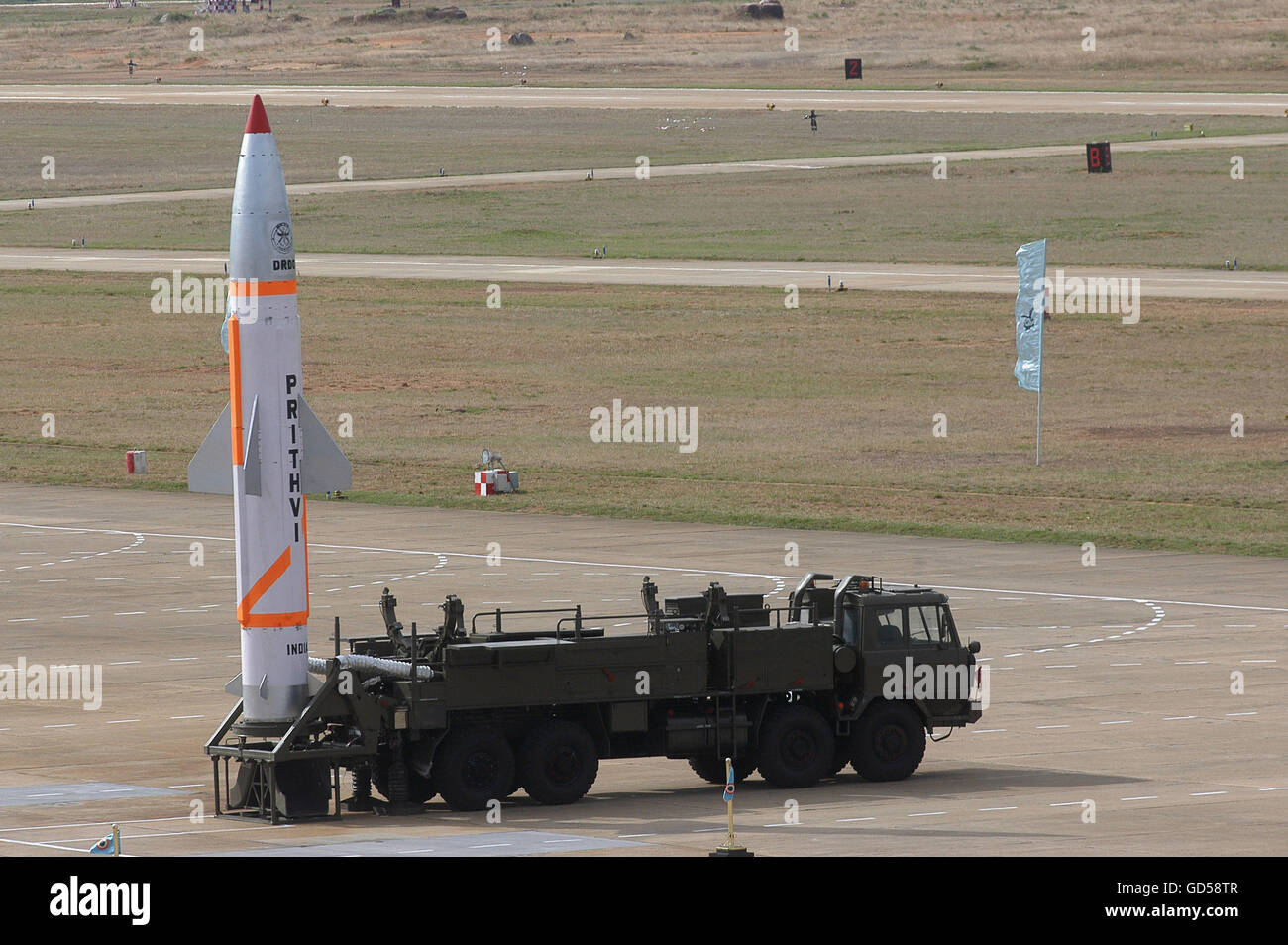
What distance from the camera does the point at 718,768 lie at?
3183 centimetres

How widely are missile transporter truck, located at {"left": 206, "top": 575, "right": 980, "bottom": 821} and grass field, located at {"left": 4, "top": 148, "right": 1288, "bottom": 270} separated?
74.7 metres

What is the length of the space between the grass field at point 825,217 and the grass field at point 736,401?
50.5 ft

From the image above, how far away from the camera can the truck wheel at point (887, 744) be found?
31.6 meters

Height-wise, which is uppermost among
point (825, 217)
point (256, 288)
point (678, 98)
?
point (678, 98)

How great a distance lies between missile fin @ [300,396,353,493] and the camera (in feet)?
102

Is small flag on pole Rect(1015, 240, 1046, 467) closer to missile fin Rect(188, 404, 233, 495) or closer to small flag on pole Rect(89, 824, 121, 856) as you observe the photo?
missile fin Rect(188, 404, 233, 495)

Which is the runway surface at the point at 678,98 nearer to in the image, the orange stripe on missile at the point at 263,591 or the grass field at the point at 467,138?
the grass field at the point at 467,138

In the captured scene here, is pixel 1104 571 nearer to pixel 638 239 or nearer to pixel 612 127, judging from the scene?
pixel 638 239

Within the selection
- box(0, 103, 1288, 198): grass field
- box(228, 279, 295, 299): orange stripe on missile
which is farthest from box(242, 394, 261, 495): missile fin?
box(0, 103, 1288, 198): grass field

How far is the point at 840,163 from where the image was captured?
141m

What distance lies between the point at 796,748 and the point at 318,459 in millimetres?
7583

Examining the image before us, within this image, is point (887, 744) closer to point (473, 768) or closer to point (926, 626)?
point (926, 626)

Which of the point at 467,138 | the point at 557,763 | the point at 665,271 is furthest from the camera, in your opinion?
the point at 467,138

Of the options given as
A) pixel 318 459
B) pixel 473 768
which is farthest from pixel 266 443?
pixel 473 768
